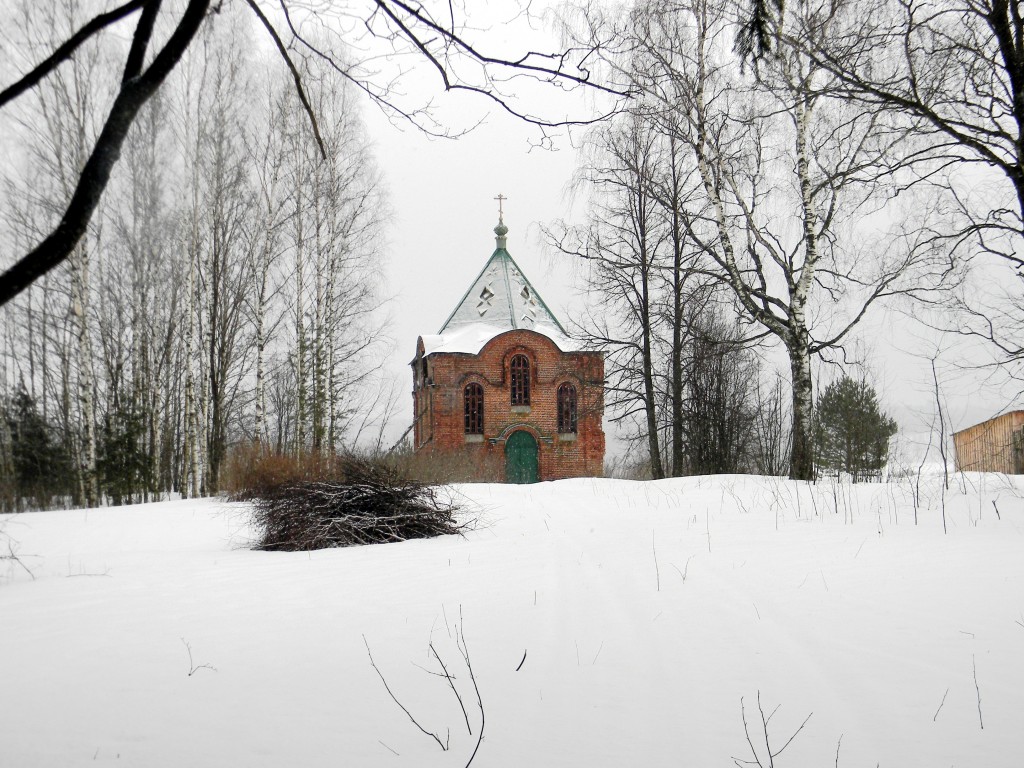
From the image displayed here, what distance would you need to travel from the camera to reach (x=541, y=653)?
9.10 ft

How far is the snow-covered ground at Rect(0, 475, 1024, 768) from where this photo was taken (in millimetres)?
1995

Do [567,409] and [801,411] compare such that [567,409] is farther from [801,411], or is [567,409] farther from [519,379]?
[801,411]

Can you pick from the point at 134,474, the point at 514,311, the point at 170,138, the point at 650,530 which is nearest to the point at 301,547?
the point at 650,530

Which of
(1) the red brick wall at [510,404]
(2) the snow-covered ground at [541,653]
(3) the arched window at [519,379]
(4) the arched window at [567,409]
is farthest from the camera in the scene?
(4) the arched window at [567,409]

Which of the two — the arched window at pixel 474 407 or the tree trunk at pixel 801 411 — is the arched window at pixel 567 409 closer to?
the arched window at pixel 474 407

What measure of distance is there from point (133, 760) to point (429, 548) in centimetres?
367

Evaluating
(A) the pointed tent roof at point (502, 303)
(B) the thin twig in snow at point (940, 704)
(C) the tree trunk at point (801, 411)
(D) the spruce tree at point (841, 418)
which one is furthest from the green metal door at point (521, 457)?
(B) the thin twig in snow at point (940, 704)

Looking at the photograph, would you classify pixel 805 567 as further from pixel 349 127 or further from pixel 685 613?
pixel 349 127

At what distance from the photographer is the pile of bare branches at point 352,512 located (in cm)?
605

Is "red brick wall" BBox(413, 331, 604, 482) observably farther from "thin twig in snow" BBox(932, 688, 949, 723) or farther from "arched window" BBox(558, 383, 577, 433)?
"thin twig in snow" BBox(932, 688, 949, 723)

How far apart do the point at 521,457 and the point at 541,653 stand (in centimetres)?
2203

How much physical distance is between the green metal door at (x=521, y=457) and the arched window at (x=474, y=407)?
1.23m

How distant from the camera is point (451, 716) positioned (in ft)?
7.19

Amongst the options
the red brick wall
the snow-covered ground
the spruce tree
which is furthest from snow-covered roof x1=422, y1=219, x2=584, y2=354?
the snow-covered ground
